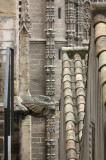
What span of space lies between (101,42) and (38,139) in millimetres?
20825

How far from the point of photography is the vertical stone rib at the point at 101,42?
4.88 metres

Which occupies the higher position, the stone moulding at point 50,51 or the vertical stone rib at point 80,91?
the stone moulding at point 50,51

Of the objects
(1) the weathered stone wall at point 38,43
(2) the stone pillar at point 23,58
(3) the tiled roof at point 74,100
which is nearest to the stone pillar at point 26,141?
(2) the stone pillar at point 23,58

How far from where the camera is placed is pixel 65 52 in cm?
1090

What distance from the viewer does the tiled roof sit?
8383 mm

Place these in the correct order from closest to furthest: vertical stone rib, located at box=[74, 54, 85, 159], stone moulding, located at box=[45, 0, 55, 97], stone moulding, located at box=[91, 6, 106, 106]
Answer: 1. stone moulding, located at box=[91, 6, 106, 106]
2. vertical stone rib, located at box=[74, 54, 85, 159]
3. stone moulding, located at box=[45, 0, 55, 97]

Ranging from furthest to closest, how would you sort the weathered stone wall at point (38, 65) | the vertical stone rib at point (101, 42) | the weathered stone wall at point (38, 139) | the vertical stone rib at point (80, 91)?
the weathered stone wall at point (38, 65), the weathered stone wall at point (38, 139), the vertical stone rib at point (80, 91), the vertical stone rib at point (101, 42)

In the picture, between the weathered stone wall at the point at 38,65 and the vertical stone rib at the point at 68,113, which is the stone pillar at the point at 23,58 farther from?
the weathered stone wall at the point at 38,65

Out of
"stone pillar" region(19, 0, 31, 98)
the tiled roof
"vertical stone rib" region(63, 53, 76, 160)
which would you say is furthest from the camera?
"stone pillar" region(19, 0, 31, 98)

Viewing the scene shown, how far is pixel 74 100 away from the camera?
949 cm

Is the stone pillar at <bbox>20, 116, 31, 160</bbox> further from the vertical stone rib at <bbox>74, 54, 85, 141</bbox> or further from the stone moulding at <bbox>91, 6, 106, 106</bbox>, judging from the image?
the stone moulding at <bbox>91, 6, 106, 106</bbox>

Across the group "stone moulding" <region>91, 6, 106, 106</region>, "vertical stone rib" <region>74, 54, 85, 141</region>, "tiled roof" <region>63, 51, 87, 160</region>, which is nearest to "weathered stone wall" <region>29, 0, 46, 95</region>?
"tiled roof" <region>63, 51, 87, 160</region>

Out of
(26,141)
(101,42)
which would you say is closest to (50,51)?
(26,141)

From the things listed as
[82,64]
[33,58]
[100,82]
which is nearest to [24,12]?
[33,58]
